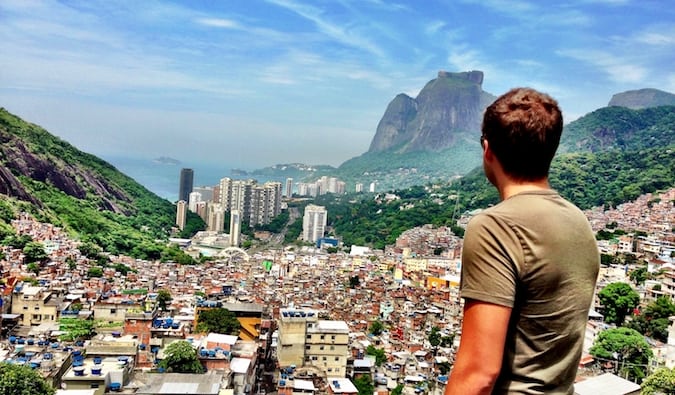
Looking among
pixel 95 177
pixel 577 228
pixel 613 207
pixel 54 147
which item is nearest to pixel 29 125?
pixel 54 147

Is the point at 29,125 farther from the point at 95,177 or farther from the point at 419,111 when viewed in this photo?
the point at 419,111

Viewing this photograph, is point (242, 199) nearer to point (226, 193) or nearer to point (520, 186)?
point (226, 193)

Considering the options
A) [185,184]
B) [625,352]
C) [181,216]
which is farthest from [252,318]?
[185,184]

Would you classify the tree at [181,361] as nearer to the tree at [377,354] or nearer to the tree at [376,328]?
the tree at [377,354]

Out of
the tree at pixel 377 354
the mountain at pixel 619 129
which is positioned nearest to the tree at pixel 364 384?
the tree at pixel 377 354

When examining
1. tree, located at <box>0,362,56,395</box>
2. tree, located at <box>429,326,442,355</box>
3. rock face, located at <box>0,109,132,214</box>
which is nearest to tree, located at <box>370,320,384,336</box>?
tree, located at <box>429,326,442,355</box>

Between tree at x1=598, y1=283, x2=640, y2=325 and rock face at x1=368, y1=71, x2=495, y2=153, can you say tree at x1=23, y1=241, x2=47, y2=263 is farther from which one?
rock face at x1=368, y1=71, x2=495, y2=153
